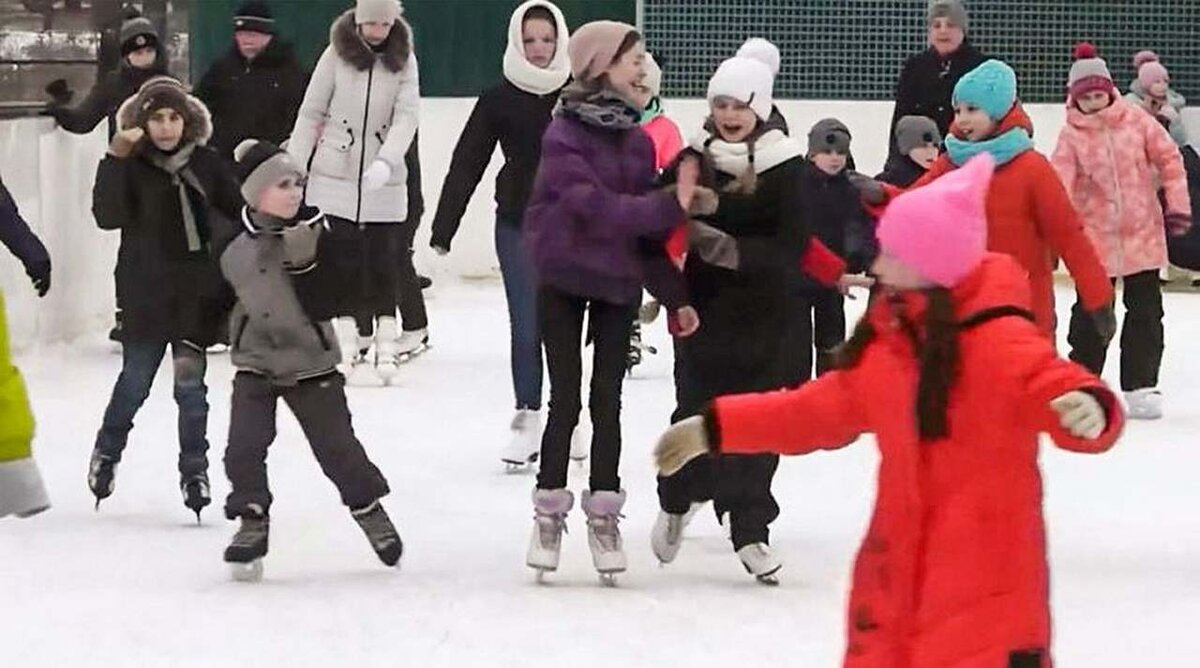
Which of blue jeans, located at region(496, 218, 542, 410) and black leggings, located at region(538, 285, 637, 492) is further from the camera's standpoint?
blue jeans, located at region(496, 218, 542, 410)

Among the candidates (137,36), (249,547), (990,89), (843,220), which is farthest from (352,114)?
(249,547)

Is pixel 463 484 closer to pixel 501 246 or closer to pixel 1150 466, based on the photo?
pixel 501 246

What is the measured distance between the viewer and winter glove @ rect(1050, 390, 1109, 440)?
3.53 metres

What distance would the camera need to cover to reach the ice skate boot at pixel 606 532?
623cm

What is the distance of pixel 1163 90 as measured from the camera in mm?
13281

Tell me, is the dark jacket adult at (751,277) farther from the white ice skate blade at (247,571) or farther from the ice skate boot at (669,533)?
the white ice skate blade at (247,571)

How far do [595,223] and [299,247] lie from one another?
0.77 metres

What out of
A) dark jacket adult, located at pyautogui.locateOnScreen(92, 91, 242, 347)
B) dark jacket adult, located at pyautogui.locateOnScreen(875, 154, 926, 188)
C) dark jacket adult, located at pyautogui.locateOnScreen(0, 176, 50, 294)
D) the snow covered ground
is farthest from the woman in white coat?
dark jacket adult, located at pyautogui.locateOnScreen(0, 176, 50, 294)

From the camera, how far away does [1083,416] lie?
11.6 feet

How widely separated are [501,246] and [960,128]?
1636 millimetres

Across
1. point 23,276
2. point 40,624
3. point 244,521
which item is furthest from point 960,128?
point 23,276

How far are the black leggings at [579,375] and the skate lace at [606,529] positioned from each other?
0.07 m

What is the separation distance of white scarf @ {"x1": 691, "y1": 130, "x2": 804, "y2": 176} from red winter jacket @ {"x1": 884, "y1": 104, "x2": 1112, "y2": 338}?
0.80m

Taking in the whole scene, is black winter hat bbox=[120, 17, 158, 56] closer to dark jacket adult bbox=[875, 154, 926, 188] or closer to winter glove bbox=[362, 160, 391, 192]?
winter glove bbox=[362, 160, 391, 192]
